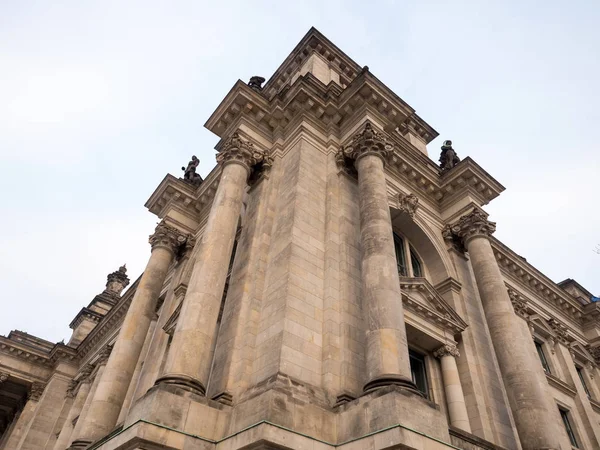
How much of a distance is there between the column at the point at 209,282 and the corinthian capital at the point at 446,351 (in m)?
8.15

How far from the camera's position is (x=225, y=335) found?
13359mm

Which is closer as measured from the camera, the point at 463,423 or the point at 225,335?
the point at 225,335

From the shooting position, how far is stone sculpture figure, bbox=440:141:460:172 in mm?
23375

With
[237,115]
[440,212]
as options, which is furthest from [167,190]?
[440,212]

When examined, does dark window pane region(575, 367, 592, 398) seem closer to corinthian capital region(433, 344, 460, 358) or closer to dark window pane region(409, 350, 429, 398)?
corinthian capital region(433, 344, 460, 358)

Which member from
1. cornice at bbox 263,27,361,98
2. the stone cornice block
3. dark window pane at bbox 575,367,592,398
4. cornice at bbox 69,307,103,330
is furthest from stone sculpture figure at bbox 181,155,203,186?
cornice at bbox 69,307,103,330

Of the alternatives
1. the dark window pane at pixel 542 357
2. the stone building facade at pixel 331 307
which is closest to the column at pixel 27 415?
the stone building facade at pixel 331 307

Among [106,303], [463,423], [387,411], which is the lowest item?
[387,411]

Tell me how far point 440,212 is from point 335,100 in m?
7.71

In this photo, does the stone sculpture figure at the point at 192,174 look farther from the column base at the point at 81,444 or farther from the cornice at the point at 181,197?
the column base at the point at 81,444

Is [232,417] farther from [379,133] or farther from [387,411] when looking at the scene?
[379,133]

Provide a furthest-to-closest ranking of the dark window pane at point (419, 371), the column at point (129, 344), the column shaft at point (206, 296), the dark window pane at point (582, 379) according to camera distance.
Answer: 1. the dark window pane at point (582, 379)
2. the column at point (129, 344)
3. the dark window pane at point (419, 371)
4. the column shaft at point (206, 296)

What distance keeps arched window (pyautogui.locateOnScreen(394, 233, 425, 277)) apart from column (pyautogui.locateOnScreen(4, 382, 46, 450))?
30.9 m

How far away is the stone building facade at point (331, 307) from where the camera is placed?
10672mm
